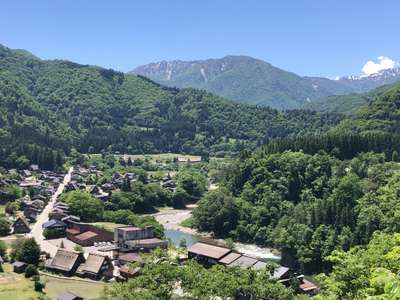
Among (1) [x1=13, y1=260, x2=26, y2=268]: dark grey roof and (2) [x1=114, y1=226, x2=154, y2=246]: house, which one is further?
(2) [x1=114, y1=226, x2=154, y2=246]: house

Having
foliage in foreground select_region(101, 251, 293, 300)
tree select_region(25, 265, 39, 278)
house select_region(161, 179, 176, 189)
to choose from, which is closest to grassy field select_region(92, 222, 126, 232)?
tree select_region(25, 265, 39, 278)

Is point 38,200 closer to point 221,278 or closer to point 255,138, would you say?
point 221,278

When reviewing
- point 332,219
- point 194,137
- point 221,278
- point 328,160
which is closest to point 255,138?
point 194,137

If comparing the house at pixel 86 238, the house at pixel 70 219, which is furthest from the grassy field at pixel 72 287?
the house at pixel 70 219

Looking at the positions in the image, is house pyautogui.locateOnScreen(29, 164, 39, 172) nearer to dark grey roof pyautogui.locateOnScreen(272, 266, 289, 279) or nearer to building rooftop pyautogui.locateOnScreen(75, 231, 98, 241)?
building rooftop pyautogui.locateOnScreen(75, 231, 98, 241)

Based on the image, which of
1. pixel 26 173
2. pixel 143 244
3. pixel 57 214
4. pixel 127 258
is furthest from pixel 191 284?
pixel 26 173

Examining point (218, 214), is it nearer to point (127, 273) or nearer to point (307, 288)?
point (307, 288)
